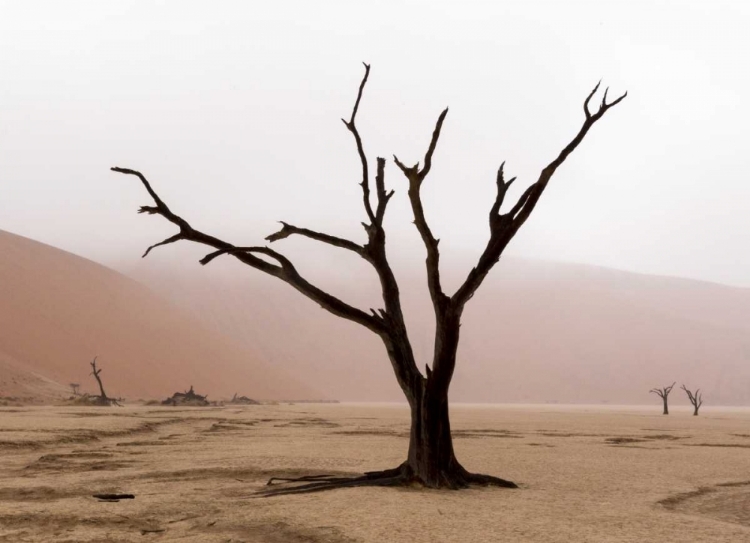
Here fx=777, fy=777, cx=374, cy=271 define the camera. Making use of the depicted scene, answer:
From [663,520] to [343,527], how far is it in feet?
6.89

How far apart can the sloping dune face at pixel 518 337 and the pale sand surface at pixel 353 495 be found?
60.7 m

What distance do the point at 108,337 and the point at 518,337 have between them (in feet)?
161

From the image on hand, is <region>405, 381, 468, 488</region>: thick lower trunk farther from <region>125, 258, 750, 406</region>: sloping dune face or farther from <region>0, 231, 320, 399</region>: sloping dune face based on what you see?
<region>125, 258, 750, 406</region>: sloping dune face

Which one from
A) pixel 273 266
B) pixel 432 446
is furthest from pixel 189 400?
pixel 432 446

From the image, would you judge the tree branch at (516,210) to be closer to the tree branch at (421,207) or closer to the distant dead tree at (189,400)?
the tree branch at (421,207)

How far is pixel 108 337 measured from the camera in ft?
155

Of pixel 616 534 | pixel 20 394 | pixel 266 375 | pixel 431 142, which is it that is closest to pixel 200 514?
pixel 616 534

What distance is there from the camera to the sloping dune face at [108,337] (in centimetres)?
4181

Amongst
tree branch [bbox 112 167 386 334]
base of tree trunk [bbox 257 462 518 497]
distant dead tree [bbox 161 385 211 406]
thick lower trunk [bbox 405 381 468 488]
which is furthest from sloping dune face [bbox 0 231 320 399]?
thick lower trunk [bbox 405 381 468 488]

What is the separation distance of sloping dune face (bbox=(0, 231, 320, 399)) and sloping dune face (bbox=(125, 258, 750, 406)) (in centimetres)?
1840

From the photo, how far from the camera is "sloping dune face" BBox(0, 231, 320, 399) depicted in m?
41.8

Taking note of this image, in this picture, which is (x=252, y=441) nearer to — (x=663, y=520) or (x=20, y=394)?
(x=663, y=520)

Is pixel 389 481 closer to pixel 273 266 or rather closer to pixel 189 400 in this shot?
pixel 273 266

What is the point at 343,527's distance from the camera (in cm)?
458
